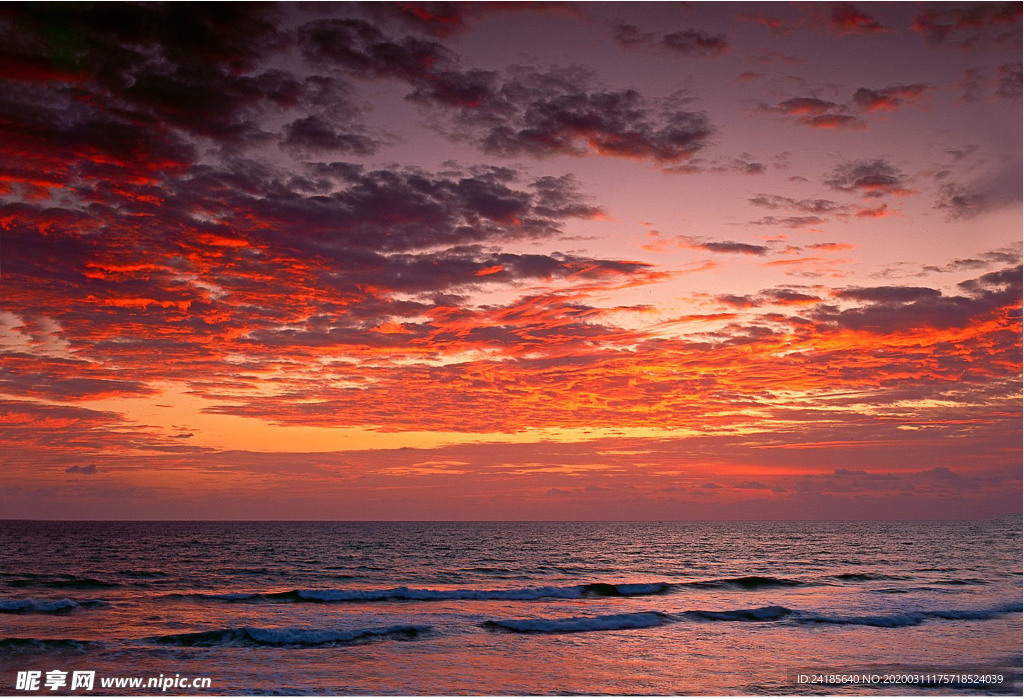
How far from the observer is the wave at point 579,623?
27.0m

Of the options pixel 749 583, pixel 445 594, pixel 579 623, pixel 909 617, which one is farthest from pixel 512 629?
pixel 749 583

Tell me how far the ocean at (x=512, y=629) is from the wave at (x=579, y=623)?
12cm

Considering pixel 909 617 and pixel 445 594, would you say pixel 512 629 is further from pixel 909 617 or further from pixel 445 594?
pixel 909 617

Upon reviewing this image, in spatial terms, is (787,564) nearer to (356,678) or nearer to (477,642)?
(477,642)

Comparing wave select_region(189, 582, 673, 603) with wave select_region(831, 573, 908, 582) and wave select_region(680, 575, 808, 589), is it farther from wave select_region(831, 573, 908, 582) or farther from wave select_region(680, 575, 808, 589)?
wave select_region(831, 573, 908, 582)

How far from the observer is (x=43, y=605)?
107 feet

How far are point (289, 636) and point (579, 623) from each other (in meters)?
11.2

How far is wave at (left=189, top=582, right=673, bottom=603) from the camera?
36281mm

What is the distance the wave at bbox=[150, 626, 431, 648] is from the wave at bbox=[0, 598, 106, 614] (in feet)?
35.7

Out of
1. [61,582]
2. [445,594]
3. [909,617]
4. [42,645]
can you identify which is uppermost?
[42,645]

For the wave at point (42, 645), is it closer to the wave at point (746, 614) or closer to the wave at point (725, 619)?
the wave at point (725, 619)

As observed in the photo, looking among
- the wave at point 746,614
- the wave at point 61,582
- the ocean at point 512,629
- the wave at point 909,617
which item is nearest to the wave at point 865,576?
the ocean at point 512,629

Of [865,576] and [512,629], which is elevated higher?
[512,629]

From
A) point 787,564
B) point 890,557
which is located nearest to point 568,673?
point 787,564
